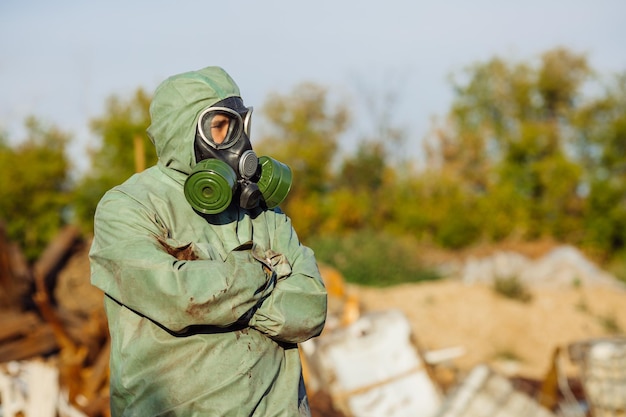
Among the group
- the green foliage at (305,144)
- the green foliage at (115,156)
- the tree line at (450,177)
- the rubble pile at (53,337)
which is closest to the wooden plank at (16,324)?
the rubble pile at (53,337)

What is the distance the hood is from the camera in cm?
284

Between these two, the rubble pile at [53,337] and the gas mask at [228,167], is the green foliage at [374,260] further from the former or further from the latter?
the gas mask at [228,167]

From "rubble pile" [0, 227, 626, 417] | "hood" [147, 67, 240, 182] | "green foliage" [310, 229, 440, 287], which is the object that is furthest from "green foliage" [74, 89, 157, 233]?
"hood" [147, 67, 240, 182]

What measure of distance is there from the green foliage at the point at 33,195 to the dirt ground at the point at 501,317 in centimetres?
889

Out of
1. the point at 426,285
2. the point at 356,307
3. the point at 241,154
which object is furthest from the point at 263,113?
the point at 241,154

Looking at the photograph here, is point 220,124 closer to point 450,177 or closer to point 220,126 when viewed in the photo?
point 220,126

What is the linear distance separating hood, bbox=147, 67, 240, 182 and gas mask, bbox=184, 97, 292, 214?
34mm

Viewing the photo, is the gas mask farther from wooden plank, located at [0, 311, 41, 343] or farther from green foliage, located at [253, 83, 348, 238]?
green foliage, located at [253, 83, 348, 238]

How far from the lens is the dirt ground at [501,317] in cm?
1438

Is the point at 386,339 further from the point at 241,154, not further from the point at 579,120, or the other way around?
the point at 579,120

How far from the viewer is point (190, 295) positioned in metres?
2.48

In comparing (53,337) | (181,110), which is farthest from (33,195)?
(181,110)

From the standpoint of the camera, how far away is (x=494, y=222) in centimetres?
2467

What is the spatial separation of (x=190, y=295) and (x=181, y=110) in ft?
2.33
